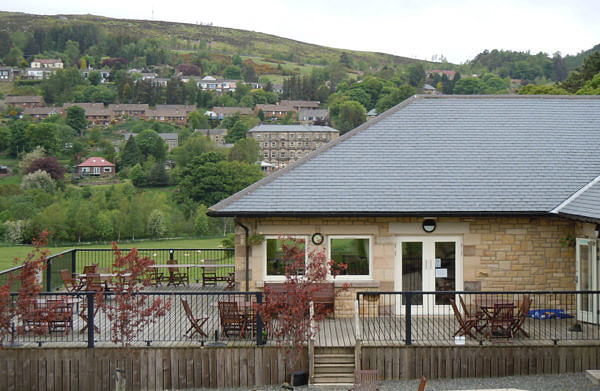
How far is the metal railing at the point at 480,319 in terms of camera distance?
469 inches

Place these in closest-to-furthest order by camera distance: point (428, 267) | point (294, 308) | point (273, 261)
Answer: point (294, 308), point (428, 267), point (273, 261)

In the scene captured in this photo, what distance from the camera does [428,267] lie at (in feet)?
46.6

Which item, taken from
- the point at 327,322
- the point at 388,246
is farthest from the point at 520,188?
the point at 327,322

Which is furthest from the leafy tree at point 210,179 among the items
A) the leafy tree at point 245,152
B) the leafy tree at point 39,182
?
the leafy tree at point 245,152

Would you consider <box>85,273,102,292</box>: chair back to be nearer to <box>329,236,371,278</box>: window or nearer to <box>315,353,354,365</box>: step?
<box>329,236,371,278</box>: window

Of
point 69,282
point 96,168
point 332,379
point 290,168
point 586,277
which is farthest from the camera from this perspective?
point 96,168

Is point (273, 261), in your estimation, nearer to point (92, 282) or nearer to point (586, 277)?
point (92, 282)

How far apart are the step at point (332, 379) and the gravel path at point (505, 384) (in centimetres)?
20

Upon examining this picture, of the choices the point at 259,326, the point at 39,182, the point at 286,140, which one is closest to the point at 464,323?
the point at 259,326

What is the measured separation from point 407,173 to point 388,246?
180 centimetres

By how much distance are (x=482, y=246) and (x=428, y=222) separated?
1304 mm

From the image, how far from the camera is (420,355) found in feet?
38.1

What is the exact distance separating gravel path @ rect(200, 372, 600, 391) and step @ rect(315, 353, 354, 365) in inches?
22.6

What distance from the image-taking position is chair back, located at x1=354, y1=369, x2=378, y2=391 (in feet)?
32.3
